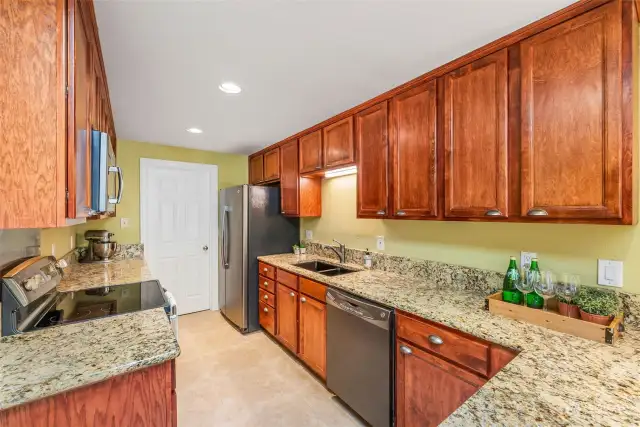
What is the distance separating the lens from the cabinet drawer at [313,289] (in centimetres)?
219

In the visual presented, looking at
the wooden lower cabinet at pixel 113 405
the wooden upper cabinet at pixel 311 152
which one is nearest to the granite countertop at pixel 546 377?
the wooden lower cabinet at pixel 113 405

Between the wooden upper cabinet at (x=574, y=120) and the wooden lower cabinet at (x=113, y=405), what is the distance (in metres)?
1.73

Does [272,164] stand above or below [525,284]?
above

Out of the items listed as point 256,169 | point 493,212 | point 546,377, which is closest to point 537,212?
point 493,212

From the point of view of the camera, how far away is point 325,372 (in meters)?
2.19

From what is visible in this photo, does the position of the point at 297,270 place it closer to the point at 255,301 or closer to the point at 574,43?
the point at 255,301

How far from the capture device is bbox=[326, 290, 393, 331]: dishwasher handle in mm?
1651

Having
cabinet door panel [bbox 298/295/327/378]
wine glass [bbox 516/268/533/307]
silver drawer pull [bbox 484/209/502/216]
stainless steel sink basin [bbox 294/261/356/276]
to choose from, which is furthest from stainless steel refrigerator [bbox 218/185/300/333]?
wine glass [bbox 516/268/533/307]

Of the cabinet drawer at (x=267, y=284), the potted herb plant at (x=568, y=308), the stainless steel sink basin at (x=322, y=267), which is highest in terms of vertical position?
the potted herb plant at (x=568, y=308)

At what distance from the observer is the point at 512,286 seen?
1.51m

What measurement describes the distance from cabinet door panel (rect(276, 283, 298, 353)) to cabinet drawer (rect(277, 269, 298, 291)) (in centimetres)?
4

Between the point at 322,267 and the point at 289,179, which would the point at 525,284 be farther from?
the point at 289,179

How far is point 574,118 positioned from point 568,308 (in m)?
0.84

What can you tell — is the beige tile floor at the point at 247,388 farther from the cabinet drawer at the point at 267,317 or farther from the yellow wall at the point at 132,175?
the yellow wall at the point at 132,175
